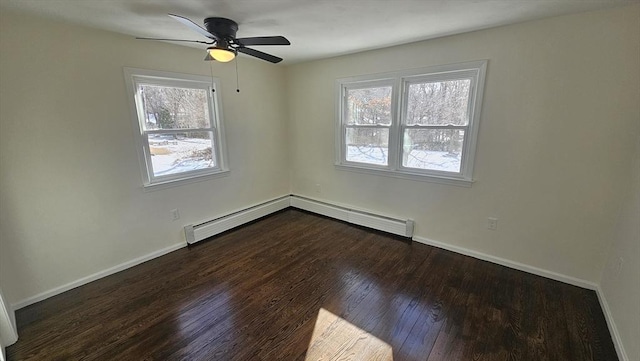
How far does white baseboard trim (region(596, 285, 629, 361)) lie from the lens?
167 cm

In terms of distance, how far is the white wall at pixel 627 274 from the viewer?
1630 mm

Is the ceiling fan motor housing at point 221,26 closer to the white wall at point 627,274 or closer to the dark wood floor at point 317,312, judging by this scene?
the dark wood floor at point 317,312

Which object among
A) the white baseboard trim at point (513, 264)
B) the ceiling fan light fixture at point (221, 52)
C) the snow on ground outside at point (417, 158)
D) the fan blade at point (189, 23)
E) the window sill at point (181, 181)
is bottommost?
the white baseboard trim at point (513, 264)

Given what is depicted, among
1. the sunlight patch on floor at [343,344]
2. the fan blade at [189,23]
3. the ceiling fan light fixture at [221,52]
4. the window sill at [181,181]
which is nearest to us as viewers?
the fan blade at [189,23]

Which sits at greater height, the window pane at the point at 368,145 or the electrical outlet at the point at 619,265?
the window pane at the point at 368,145

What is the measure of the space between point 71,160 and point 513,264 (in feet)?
14.3

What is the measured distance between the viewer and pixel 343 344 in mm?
1826

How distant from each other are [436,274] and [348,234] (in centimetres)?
122

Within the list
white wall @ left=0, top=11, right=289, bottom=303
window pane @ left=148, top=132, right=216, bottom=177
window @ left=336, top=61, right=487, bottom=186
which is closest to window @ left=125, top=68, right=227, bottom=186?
window pane @ left=148, top=132, right=216, bottom=177

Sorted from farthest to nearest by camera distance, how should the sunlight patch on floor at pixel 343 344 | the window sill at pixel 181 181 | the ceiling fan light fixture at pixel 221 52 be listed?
the window sill at pixel 181 181 < the ceiling fan light fixture at pixel 221 52 < the sunlight patch on floor at pixel 343 344

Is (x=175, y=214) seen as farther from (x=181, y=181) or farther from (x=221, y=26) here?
(x=221, y=26)

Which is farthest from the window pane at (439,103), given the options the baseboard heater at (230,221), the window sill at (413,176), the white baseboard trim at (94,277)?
the white baseboard trim at (94,277)

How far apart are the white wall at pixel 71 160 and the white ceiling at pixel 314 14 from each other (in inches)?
9.5

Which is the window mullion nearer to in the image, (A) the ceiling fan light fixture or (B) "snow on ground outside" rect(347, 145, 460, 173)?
(B) "snow on ground outside" rect(347, 145, 460, 173)
